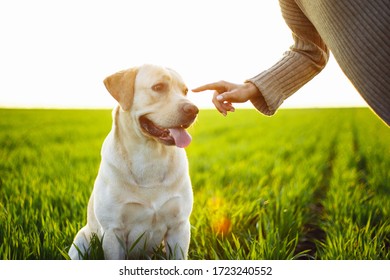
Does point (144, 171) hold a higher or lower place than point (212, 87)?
lower

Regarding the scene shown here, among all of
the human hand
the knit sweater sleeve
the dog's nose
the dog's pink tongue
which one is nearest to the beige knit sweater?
the knit sweater sleeve

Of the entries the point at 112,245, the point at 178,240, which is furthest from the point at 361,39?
the point at 112,245

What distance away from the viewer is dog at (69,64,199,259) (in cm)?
281

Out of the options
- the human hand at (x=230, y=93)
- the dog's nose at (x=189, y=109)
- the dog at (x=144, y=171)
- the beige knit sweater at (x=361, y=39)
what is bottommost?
the dog at (x=144, y=171)

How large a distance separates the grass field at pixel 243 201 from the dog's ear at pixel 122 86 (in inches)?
36.1

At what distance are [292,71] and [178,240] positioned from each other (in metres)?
1.11

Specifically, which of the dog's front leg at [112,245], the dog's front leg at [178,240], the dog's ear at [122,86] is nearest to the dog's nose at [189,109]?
the dog's ear at [122,86]

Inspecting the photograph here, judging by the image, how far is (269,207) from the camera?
12.6 feet

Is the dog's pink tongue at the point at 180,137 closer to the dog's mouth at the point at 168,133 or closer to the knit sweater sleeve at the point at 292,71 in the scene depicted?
the dog's mouth at the point at 168,133

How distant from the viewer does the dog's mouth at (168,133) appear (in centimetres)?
277

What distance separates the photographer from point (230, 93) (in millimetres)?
2482

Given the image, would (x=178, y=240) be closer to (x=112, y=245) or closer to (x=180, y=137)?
(x=112, y=245)

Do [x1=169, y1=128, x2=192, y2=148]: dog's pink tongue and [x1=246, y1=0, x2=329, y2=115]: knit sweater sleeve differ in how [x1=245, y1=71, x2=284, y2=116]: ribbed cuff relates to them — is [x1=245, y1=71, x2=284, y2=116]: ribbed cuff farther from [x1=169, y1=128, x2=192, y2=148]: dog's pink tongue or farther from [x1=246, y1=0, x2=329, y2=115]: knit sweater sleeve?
[x1=169, y1=128, x2=192, y2=148]: dog's pink tongue

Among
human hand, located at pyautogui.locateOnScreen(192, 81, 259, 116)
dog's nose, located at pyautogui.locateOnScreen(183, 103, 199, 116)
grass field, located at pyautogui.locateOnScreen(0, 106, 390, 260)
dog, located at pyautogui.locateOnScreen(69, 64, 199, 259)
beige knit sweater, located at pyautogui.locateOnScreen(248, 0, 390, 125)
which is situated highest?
beige knit sweater, located at pyautogui.locateOnScreen(248, 0, 390, 125)
